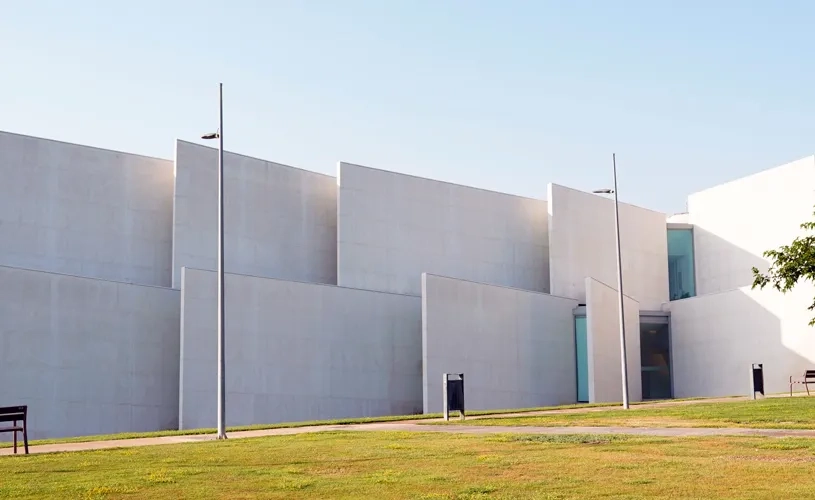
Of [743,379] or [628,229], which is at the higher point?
[628,229]

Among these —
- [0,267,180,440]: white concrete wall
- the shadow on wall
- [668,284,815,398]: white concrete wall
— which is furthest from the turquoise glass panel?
[0,267,180,440]: white concrete wall

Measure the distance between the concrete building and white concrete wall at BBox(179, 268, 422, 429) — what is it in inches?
3.2

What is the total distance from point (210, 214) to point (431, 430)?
20.1m

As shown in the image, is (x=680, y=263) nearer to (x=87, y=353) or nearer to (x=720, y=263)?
(x=720, y=263)

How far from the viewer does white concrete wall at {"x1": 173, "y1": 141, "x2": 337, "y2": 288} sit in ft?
129

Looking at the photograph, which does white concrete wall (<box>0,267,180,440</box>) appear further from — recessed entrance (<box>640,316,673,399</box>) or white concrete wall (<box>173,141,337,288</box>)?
recessed entrance (<box>640,316,673,399</box>)

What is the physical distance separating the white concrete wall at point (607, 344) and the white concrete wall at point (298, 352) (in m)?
7.23

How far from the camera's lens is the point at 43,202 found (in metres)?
37.8

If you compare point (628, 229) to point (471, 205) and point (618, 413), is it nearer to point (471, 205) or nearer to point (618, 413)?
point (471, 205)

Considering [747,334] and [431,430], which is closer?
[431,430]

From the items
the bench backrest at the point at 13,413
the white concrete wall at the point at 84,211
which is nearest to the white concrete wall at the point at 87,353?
the white concrete wall at the point at 84,211

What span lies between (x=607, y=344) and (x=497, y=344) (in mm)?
5073

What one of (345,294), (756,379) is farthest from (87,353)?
(756,379)

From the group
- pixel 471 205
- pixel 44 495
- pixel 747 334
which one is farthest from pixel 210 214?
pixel 44 495
